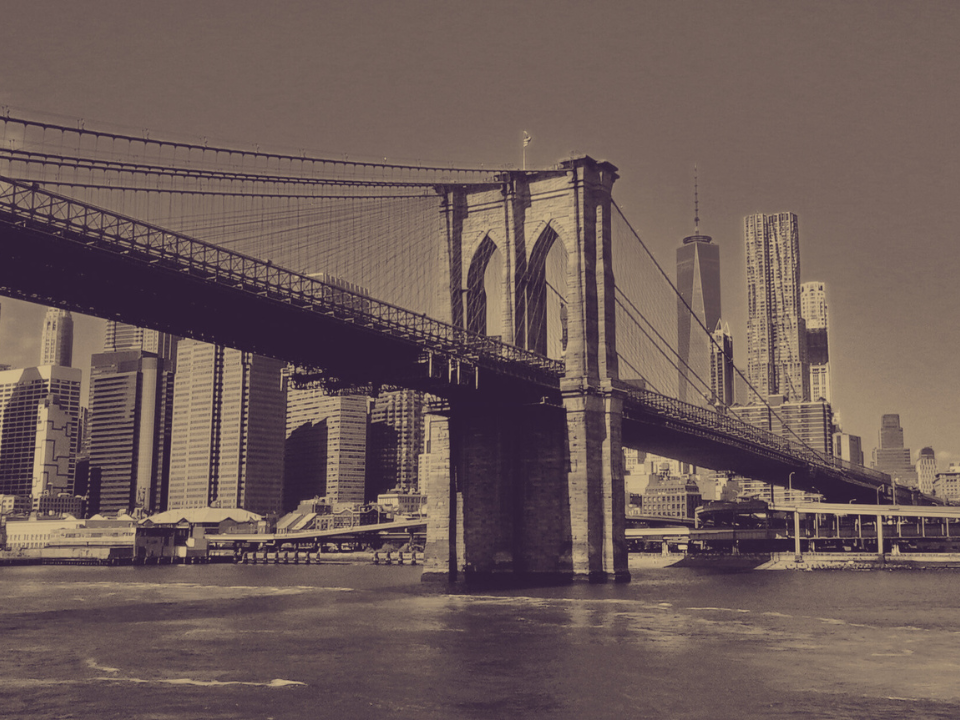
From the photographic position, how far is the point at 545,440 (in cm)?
7300

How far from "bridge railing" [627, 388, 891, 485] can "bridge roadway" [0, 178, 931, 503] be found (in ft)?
1.61

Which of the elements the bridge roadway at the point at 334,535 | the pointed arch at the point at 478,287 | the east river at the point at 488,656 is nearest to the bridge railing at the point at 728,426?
the pointed arch at the point at 478,287

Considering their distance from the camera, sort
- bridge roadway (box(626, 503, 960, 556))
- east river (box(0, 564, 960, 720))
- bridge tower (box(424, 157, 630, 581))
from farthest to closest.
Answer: bridge roadway (box(626, 503, 960, 556))
bridge tower (box(424, 157, 630, 581))
east river (box(0, 564, 960, 720))

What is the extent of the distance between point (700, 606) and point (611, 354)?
2016 cm

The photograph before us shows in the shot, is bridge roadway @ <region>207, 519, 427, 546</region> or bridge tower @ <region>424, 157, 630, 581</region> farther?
bridge roadway @ <region>207, 519, 427, 546</region>

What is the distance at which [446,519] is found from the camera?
74.4m

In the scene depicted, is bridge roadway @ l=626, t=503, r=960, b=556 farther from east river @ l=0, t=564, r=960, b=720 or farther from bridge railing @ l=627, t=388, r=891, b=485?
east river @ l=0, t=564, r=960, b=720

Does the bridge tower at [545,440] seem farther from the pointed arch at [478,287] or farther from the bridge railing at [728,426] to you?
the bridge railing at [728,426]

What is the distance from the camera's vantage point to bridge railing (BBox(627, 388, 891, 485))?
85875 mm

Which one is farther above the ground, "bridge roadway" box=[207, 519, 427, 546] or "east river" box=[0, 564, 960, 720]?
"bridge roadway" box=[207, 519, 427, 546]

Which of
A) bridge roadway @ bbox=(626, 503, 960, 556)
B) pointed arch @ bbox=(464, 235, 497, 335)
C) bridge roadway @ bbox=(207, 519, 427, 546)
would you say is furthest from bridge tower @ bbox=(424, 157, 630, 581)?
bridge roadway @ bbox=(207, 519, 427, 546)

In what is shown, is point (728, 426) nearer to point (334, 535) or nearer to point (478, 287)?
point (478, 287)

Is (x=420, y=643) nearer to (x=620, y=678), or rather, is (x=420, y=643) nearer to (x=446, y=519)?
(x=620, y=678)

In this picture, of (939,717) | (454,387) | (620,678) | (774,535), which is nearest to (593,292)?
(454,387)
